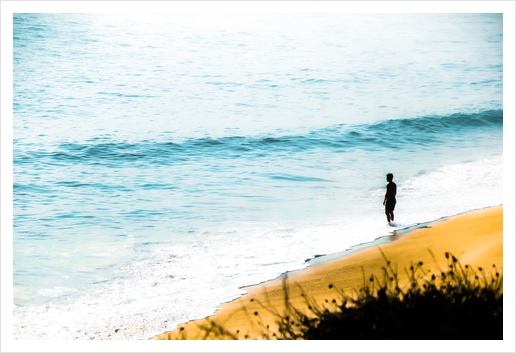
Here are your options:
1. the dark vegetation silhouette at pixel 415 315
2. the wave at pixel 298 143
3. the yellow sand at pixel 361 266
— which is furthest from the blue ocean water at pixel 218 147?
the dark vegetation silhouette at pixel 415 315

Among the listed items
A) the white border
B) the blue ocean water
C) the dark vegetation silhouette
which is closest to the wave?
the blue ocean water

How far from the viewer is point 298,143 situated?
17.2 feet

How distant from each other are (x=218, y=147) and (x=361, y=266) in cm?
202

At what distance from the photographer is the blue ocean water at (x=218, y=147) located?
363 centimetres

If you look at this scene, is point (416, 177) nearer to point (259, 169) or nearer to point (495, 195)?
point (495, 195)

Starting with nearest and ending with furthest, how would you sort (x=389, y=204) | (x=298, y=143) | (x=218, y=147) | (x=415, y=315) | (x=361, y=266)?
(x=415, y=315)
(x=361, y=266)
(x=389, y=204)
(x=218, y=147)
(x=298, y=143)

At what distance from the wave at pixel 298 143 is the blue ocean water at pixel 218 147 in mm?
17

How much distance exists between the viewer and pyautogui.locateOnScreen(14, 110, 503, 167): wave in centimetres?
490

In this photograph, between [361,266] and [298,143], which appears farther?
[298,143]

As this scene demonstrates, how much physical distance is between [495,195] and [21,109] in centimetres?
341
